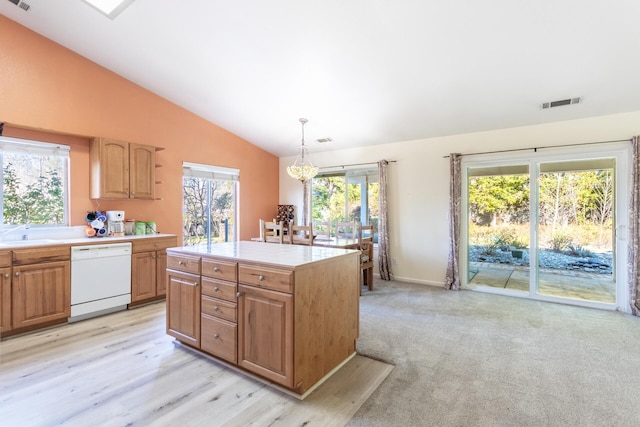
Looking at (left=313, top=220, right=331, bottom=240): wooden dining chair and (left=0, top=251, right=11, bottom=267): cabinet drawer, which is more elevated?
(left=313, top=220, right=331, bottom=240): wooden dining chair

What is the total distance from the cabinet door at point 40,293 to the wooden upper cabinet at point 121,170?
1066 mm

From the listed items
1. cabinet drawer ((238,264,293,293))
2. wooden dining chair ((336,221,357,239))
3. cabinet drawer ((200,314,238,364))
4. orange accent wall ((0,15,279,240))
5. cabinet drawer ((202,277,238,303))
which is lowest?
cabinet drawer ((200,314,238,364))

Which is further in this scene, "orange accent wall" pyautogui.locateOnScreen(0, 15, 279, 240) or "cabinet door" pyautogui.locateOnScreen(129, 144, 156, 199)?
"cabinet door" pyautogui.locateOnScreen(129, 144, 156, 199)

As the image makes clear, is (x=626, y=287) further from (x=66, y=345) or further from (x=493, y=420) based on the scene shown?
(x=66, y=345)

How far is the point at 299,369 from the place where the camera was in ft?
6.49

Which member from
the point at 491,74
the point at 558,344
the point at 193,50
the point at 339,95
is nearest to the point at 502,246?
the point at 558,344

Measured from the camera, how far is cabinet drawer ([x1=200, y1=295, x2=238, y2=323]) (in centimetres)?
225

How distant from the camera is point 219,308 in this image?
234 cm

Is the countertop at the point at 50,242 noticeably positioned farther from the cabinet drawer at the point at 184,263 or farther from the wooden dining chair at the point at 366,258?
the wooden dining chair at the point at 366,258

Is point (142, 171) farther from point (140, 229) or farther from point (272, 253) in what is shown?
point (272, 253)

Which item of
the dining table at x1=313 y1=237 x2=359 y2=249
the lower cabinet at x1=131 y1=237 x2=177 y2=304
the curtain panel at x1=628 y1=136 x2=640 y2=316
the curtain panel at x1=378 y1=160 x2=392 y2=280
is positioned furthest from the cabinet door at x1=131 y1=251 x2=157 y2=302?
the curtain panel at x1=628 y1=136 x2=640 y2=316

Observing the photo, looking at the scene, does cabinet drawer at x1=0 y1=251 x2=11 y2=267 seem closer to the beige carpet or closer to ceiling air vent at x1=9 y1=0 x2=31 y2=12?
ceiling air vent at x1=9 y1=0 x2=31 y2=12

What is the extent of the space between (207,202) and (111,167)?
1745 mm

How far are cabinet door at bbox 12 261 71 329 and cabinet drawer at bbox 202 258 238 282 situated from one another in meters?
1.95
